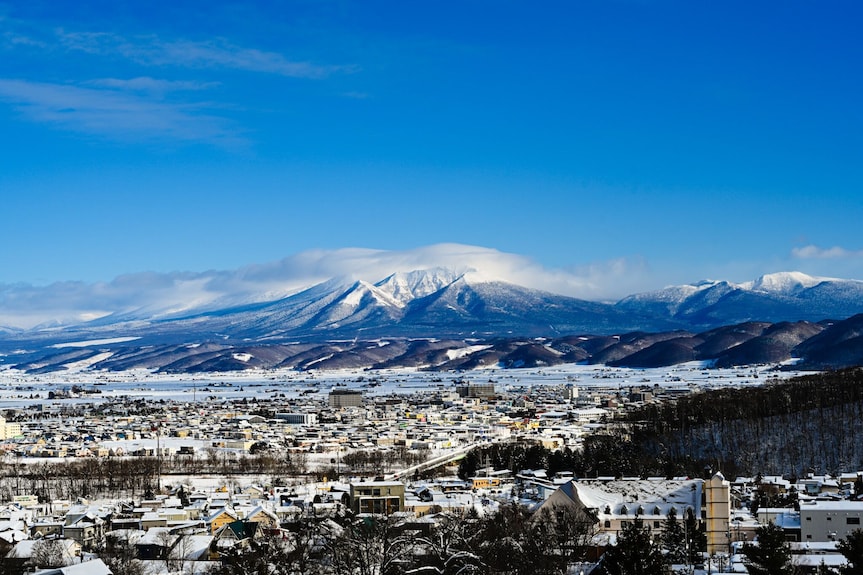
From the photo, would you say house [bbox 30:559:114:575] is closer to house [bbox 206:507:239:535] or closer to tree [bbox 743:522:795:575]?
house [bbox 206:507:239:535]

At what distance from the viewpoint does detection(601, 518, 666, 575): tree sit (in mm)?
18172

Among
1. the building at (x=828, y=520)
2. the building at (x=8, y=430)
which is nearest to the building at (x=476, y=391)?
the building at (x=8, y=430)

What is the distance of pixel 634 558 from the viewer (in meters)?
18.3

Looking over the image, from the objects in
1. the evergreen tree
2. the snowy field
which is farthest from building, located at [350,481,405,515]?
the snowy field

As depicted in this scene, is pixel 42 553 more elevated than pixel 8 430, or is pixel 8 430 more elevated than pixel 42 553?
pixel 8 430

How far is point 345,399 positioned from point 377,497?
63500mm

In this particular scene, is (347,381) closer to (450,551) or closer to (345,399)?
(345,399)

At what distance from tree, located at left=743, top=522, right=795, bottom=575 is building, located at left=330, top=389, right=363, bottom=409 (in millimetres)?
74779

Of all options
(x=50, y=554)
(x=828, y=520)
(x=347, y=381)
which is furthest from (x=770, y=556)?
(x=347, y=381)

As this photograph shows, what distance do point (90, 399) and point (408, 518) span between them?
3505 inches

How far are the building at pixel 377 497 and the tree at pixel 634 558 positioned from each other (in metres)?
13.4

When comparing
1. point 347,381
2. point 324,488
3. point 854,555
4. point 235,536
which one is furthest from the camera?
point 347,381

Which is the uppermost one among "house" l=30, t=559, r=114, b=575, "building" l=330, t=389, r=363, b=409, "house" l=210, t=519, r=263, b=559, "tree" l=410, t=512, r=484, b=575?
"building" l=330, t=389, r=363, b=409

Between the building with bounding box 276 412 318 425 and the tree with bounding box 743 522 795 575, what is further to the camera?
the building with bounding box 276 412 318 425
